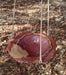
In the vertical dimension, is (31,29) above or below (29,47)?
above

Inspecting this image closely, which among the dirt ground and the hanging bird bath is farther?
the dirt ground

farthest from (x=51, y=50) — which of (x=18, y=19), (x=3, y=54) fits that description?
(x=18, y=19)

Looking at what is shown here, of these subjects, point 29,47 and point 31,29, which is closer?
point 29,47

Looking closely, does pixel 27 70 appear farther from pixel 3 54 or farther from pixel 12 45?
pixel 12 45
